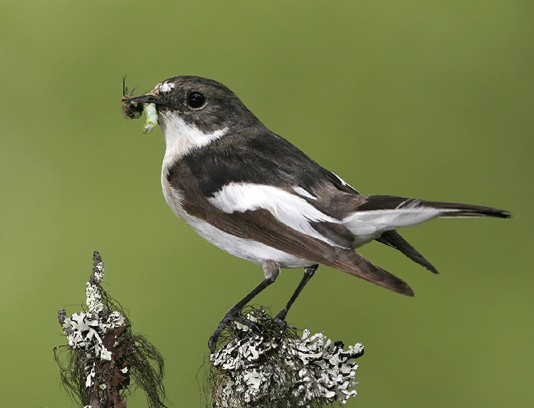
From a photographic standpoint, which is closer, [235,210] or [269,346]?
[269,346]

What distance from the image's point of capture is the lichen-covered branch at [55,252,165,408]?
1413mm

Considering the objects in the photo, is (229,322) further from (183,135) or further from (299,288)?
(183,135)

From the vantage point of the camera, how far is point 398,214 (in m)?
1.48

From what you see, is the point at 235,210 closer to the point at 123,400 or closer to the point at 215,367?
the point at 215,367

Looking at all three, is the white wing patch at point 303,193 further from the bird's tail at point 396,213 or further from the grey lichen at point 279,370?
the grey lichen at point 279,370

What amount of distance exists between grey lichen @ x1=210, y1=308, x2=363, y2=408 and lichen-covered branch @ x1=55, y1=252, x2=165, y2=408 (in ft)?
0.52

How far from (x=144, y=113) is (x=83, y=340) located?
21.5 inches

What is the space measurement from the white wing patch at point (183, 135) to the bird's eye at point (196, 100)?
4 cm

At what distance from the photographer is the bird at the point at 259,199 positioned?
1.51m

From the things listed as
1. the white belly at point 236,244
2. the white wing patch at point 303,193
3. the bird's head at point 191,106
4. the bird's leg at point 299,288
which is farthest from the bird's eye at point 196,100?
the bird's leg at point 299,288

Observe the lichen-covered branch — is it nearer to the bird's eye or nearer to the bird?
the bird

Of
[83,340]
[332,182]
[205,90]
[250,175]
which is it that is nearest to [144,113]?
[205,90]

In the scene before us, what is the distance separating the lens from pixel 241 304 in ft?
5.14

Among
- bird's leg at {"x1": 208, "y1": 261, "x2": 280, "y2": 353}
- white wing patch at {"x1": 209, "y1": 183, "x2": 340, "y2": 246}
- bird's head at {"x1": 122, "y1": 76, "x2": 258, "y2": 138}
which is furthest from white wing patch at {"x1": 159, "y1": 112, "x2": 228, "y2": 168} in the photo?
bird's leg at {"x1": 208, "y1": 261, "x2": 280, "y2": 353}
